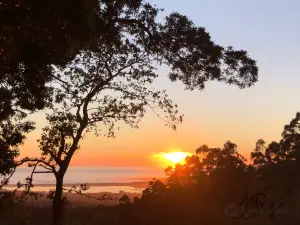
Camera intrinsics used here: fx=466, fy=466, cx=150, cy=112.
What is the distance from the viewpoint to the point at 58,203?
18.7 m

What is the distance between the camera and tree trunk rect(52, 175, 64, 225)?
1861 centimetres

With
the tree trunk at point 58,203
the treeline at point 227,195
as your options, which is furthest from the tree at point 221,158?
the tree trunk at point 58,203

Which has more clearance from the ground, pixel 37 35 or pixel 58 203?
pixel 37 35

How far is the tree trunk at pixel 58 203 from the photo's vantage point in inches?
733

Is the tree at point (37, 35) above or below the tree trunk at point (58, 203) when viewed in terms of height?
above

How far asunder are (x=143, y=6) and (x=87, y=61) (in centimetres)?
322

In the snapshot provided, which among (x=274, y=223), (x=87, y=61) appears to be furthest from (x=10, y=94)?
(x=274, y=223)
